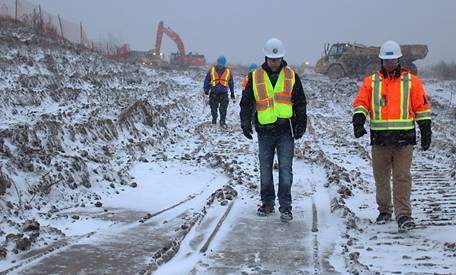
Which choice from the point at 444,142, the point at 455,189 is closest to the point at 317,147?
the point at 444,142

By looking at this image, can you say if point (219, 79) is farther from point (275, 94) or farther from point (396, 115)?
point (396, 115)

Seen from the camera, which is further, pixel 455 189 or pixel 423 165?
pixel 423 165

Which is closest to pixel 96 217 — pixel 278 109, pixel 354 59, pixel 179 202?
pixel 179 202

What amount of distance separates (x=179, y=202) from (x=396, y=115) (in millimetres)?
2574

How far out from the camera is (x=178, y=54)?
5016cm

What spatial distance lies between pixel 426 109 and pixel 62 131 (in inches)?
Result: 198

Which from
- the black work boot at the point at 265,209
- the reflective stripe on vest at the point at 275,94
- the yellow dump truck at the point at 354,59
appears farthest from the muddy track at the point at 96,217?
the yellow dump truck at the point at 354,59

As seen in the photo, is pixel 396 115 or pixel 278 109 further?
pixel 278 109

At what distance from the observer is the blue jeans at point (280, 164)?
5.71 metres

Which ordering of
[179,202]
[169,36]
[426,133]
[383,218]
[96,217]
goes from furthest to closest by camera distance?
[169,36], [179,202], [383,218], [96,217], [426,133]

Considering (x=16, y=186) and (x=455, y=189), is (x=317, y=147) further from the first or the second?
(x=16, y=186)

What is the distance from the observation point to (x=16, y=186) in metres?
5.49

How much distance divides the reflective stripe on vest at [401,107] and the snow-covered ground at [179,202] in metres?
1.00

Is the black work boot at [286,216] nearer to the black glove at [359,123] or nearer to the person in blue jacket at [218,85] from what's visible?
the black glove at [359,123]
